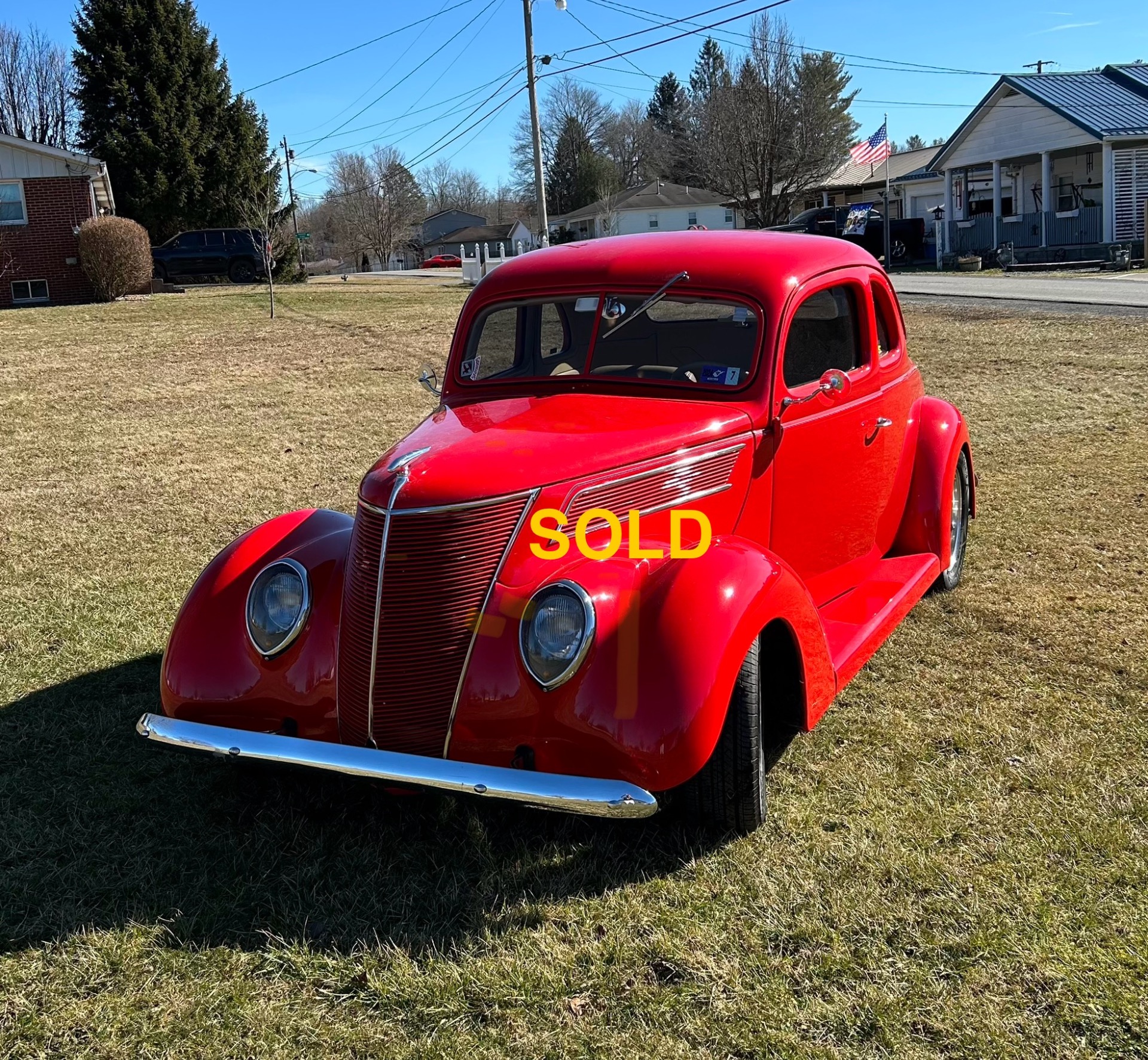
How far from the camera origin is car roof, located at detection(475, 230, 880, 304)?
4395 millimetres

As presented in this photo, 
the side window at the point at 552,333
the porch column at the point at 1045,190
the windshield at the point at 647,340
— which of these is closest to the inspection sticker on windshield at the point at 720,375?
the windshield at the point at 647,340

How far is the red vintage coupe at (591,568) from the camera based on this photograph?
10.3 ft

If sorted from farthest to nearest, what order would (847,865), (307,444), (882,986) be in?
(307,444) → (847,865) → (882,986)

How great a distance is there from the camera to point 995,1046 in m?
2.64

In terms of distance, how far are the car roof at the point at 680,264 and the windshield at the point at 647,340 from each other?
8cm

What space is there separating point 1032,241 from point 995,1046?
3333 cm

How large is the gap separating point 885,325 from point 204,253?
1125 inches

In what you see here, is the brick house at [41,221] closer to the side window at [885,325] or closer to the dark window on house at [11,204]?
the dark window on house at [11,204]

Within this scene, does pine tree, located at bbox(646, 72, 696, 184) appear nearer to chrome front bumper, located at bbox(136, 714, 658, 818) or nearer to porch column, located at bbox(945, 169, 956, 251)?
porch column, located at bbox(945, 169, 956, 251)

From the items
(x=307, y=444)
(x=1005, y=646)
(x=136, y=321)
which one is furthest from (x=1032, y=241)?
(x=1005, y=646)

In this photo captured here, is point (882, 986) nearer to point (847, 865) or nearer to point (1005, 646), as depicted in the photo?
point (847, 865)

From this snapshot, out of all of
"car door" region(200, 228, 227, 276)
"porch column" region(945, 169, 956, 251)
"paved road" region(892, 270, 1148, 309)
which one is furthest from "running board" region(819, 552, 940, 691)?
"porch column" region(945, 169, 956, 251)

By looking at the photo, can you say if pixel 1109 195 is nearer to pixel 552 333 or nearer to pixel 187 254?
pixel 187 254

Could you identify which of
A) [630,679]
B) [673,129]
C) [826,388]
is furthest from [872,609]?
[673,129]
